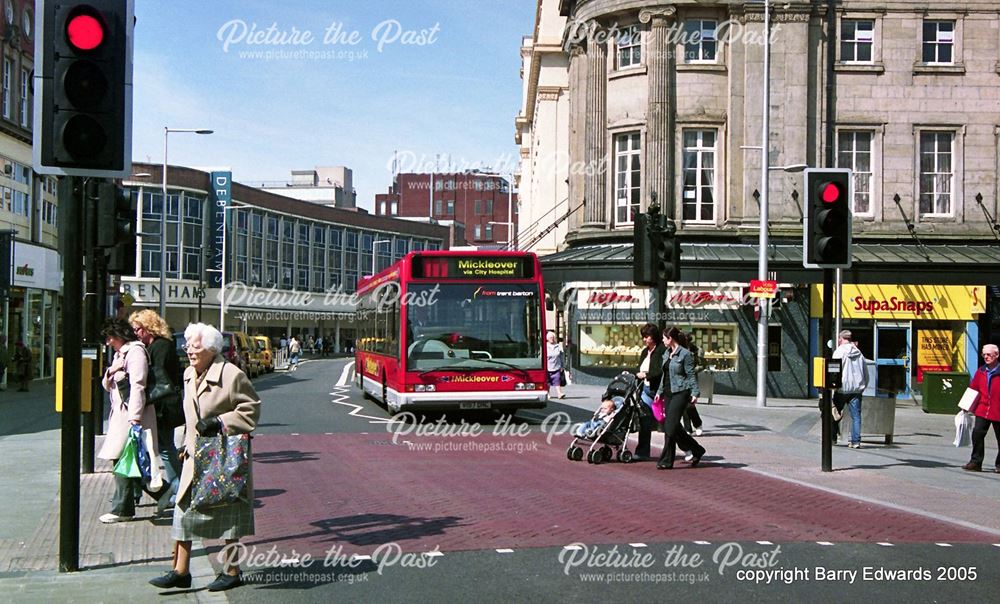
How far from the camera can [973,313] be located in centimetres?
3116

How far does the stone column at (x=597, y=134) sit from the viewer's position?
33688 millimetres

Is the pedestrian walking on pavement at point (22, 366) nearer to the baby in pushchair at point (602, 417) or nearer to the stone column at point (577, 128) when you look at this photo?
the stone column at point (577, 128)

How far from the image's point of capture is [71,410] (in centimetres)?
728

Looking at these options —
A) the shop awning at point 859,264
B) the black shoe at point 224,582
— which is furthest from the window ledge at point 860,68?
the black shoe at point 224,582

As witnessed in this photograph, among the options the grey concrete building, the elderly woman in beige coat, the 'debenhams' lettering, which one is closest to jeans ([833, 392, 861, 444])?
the elderly woman in beige coat

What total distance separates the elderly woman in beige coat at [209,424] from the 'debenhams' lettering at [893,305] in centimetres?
2701

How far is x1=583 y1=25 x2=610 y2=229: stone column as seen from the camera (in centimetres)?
3369

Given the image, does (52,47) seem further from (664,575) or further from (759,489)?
(759,489)

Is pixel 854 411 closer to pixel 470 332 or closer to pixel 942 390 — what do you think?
pixel 470 332

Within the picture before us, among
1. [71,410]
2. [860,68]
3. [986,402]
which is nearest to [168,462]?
[71,410]

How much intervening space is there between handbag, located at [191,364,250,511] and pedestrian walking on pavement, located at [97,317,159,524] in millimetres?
2745

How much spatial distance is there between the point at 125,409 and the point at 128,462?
0.53 metres

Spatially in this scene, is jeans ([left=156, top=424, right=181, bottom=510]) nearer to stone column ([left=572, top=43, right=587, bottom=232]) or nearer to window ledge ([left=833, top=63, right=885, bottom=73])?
stone column ([left=572, top=43, right=587, bottom=232])

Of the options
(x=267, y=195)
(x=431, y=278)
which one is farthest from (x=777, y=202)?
(x=267, y=195)
